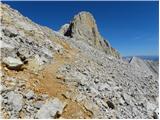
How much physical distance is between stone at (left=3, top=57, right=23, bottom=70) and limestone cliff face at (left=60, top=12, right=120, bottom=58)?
165ft

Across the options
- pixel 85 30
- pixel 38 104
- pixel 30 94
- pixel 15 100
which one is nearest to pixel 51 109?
pixel 38 104

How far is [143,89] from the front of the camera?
25312 mm

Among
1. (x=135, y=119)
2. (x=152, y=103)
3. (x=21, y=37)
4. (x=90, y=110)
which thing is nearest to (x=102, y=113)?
(x=90, y=110)

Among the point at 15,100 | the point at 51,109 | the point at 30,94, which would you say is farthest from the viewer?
the point at 30,94

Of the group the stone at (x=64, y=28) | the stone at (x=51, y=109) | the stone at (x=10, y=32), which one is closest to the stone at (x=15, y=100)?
the stone at (x=51, y=109)

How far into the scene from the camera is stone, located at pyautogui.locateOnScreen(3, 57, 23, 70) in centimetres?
1839

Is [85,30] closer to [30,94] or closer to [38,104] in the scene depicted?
[30,94]

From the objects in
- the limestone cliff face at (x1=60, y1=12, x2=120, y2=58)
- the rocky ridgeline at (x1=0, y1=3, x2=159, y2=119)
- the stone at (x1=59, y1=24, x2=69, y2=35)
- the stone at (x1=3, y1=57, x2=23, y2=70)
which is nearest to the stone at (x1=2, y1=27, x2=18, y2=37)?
the rocky ridgeline at (x1=0, y1=3, x2=159, y2=119)

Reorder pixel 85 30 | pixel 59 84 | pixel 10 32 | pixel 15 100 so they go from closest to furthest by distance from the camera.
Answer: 1. pixel 15 100
2. pixel 59 84
3. pixel 10 32
4. pixel 85 30

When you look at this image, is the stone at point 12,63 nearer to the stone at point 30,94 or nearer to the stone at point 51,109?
the stone at point 30,94

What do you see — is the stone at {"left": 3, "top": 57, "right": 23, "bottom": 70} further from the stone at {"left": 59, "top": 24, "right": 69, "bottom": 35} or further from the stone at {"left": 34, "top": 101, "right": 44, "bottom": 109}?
the stone at {"left": 59, "top": 24, "right": 69, "bottom": 35}

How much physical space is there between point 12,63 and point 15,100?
3122 millimetres

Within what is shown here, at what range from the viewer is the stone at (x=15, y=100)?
51.4 feet

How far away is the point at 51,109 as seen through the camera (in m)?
16.4
